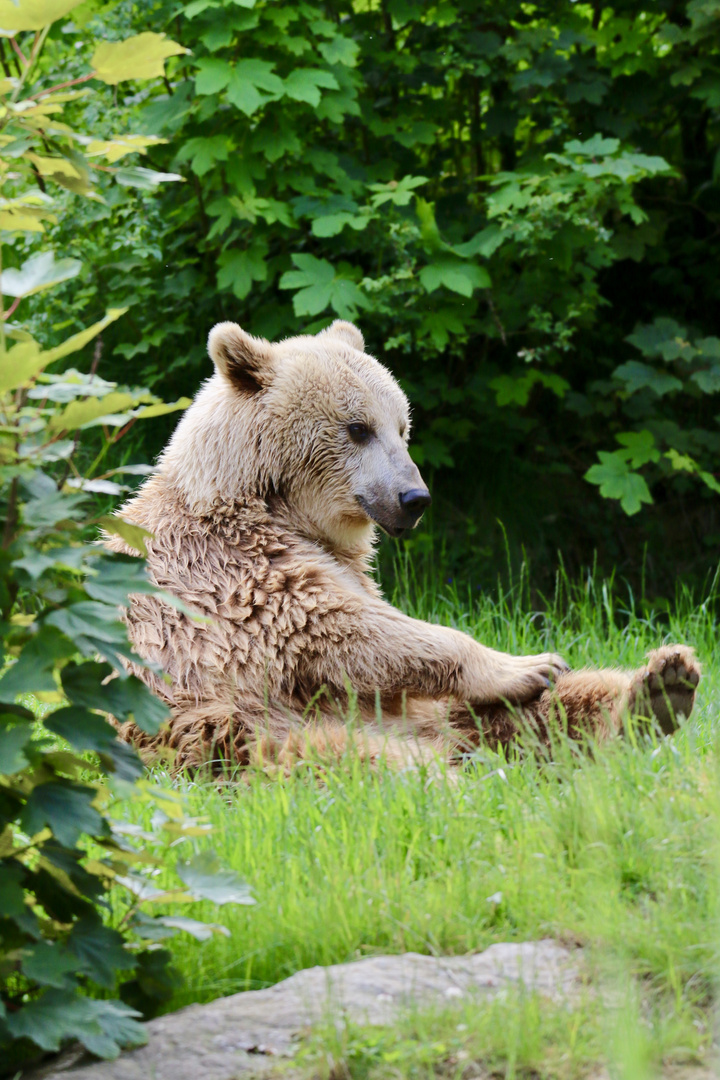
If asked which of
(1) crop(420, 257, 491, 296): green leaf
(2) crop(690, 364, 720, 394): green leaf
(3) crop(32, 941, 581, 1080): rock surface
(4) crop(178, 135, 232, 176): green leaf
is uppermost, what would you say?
(4) crop(178, 135, 232, 176): green leaf

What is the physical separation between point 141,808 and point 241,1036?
121 centimetres

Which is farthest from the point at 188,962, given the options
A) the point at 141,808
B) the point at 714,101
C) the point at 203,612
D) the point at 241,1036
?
the point at 714,101

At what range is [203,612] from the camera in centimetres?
355

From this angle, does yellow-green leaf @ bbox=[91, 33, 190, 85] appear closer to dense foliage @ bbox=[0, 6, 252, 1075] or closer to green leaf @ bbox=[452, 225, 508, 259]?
dense foliage @ bbox=[0, 6, 252, 1075]

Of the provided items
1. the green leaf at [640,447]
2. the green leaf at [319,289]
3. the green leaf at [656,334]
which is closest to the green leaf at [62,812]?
the green leaf at [319,289]

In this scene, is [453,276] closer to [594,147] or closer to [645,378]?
[594,147]

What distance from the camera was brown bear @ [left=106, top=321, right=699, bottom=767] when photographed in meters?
3.43

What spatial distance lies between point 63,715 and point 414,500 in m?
2.21

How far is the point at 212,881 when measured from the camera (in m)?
2.07

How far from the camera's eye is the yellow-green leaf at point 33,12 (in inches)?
77.9

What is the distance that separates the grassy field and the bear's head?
1.15m

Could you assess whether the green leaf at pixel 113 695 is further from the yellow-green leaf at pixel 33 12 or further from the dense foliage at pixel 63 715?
the yellow-green leaf at pixel 33 12

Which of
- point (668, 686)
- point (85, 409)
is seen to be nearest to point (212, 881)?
point (85, 409)

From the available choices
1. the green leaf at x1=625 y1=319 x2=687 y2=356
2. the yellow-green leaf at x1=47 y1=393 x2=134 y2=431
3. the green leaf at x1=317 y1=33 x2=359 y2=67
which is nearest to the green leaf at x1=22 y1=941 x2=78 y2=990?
the yellow-green leaf at x1=47 y1=393 x2=134 y2=431
